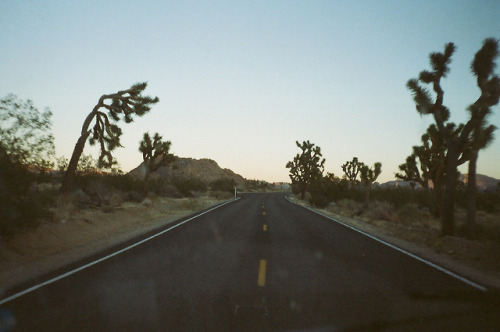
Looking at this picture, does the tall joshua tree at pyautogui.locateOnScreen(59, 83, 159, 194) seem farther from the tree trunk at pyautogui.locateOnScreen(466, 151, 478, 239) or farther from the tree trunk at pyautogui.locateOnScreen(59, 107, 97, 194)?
the tree trunk at pyautogui.locateOnScreen(466, 151, 478, 239)

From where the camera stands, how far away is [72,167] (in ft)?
57.0

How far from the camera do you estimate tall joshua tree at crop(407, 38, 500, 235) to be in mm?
12070

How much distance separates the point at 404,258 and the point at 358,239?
10.8 ft

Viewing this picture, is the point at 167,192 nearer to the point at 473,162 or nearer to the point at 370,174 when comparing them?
the point at 370,174

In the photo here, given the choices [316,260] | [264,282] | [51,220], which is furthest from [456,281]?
[51,220]

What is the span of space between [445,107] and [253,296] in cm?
1263

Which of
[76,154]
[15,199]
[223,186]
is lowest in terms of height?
[15,199]

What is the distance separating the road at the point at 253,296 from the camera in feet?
14.8

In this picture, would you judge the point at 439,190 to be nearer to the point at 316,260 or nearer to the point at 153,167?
the point at 316,260

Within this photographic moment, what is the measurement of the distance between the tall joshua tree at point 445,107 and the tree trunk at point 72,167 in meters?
16.0

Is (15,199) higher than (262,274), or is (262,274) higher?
(15,199)

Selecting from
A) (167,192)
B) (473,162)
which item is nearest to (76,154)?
(473,162)

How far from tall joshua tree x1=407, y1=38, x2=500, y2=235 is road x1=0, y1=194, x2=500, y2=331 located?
4891 mm

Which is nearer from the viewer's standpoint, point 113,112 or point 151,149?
point 113,112
